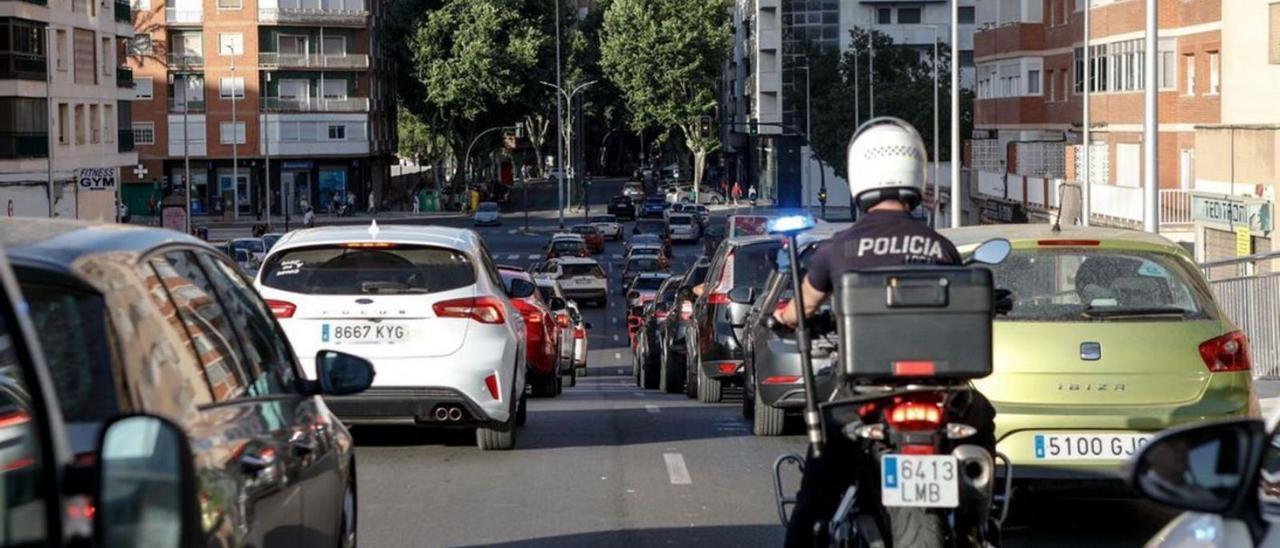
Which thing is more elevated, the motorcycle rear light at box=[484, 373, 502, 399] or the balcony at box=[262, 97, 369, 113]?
the balcony at box=[262, 97, 369, 113]

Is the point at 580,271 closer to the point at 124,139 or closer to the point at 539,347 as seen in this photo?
the point at 124,139

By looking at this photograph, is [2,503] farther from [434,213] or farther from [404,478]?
[434,213]

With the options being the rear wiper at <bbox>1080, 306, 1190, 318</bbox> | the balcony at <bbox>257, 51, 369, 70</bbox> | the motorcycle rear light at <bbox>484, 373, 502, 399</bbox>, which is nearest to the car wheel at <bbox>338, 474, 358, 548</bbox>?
the rear wiper at <bbox>1080, 306, 1190, 318</bbox>

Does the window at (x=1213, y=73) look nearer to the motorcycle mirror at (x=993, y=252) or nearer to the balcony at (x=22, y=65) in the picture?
the balcony at (x=22, y=65)

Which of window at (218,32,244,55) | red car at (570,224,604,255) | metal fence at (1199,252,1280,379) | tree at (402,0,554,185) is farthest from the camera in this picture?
tree at (402,0,554,185)

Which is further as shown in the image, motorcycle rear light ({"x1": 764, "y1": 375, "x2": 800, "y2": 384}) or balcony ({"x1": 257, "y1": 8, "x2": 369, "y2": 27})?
balcony ({"x1": 257, "y1": 8, "x2": 369, "y2": 27})

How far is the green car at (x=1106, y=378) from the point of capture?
30.5 feet

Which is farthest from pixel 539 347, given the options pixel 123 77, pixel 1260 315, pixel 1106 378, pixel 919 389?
pixel 123 77

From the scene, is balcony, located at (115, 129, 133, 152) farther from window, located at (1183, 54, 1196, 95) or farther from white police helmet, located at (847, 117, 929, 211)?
white police helmet, located at (847, 117, 929, 211)

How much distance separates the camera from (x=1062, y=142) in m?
60.7

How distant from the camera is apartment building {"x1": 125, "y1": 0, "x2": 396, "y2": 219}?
319 feet

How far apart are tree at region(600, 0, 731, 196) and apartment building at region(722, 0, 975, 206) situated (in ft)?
9.38

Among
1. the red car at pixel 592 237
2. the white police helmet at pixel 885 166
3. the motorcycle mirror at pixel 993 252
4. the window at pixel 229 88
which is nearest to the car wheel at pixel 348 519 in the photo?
the white police helmet at pixel 885 166

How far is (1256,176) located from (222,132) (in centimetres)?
6909
